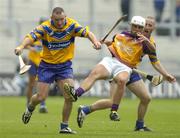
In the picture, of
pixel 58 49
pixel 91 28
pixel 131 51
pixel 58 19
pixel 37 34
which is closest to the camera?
pixel 58 19

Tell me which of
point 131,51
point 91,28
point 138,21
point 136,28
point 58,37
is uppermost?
point 91,28

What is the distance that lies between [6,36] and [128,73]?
17.9 meters

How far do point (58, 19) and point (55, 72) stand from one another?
1163 millimetres

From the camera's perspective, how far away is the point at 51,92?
33.4m

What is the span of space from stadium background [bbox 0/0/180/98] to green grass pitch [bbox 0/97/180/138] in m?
5.09

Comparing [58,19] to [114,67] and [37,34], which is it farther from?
[114,67]

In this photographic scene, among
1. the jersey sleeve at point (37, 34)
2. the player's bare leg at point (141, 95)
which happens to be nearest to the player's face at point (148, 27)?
the player's bare leg at point (141, 95)

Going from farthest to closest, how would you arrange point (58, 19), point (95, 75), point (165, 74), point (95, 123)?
point (95, 123) → point (165, 74) → point (95, 75) → point (58, 19)

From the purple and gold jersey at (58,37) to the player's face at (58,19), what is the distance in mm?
113

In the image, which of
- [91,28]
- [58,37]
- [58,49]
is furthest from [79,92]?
[91,28]

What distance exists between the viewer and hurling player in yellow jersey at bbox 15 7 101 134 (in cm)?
1596

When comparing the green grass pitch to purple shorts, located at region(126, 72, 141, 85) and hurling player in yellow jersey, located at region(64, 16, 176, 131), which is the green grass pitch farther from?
purple shorts, located at region(126, 72, 141, 85)

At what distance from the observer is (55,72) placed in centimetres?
1633

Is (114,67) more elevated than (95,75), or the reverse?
(114,67)
